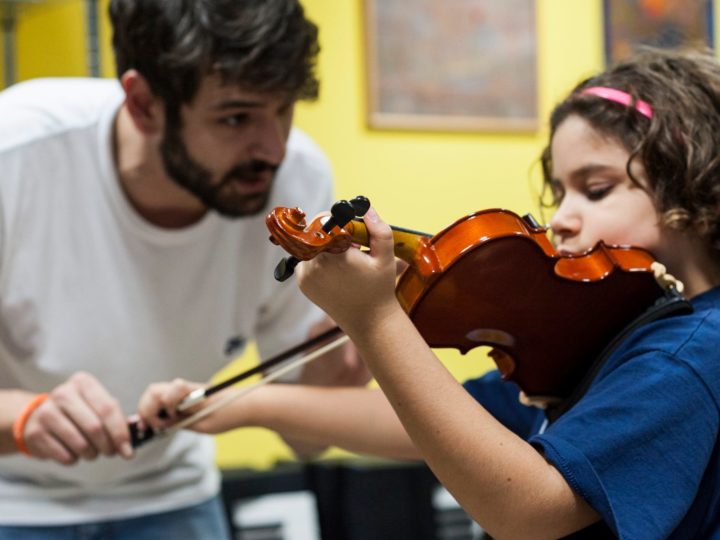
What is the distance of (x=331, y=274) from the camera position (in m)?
0.91

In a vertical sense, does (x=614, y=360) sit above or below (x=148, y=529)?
above

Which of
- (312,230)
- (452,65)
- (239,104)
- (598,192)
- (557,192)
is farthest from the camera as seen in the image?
(452,65)

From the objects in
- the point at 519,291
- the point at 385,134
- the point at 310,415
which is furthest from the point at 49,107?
the point at 385,134

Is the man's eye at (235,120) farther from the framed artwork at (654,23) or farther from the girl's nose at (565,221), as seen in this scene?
the framed artwork at (654,23)

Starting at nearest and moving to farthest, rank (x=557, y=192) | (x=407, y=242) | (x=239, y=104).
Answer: (x=407, y=242) → (x=557, y=192) → (x=239, y=104)

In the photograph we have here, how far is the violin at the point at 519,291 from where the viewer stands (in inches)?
39.4

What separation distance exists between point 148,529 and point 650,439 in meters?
1.02

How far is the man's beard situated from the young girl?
578 mm

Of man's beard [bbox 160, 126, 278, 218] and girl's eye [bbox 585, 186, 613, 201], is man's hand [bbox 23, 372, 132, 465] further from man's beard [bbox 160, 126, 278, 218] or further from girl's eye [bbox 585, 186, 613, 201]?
girl's eye [bbox 585, 186, 613, 201]

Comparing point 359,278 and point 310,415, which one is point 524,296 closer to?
point 359,278

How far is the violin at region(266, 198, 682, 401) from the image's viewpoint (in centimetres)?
100

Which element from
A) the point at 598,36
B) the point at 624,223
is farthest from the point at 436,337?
the point at 598,36

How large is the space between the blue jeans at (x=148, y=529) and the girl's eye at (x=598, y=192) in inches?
37.6

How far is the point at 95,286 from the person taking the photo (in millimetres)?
1705
